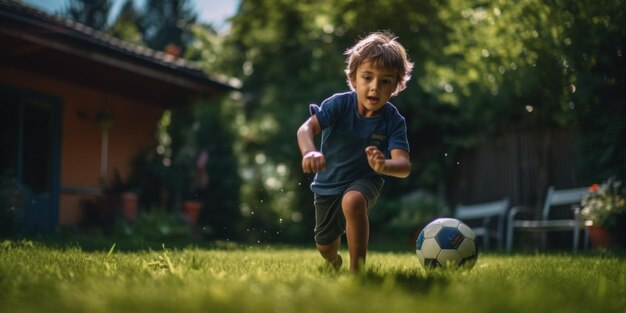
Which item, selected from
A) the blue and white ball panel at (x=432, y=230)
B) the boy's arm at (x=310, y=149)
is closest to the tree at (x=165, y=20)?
the blue and white ball panel at (x=432, y=230)

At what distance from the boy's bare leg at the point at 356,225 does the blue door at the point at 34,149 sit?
593 centimetres

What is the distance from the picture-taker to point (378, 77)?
3.82 m

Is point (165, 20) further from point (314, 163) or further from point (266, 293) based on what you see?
point (266, 293)

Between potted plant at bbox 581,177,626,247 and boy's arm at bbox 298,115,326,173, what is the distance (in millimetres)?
5866

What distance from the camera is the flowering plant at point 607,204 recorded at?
8367 millimetres

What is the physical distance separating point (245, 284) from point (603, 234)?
23.9 feet

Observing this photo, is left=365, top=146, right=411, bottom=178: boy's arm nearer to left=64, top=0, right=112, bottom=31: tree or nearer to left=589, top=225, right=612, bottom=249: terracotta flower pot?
left=589, top=225, right=612, bottom=249: terracotta flower pot

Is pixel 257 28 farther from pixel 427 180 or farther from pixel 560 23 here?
pixel 560 23

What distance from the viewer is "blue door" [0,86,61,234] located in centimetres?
887

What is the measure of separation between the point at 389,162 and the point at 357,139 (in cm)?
75

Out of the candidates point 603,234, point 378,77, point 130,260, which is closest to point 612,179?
point 603,234

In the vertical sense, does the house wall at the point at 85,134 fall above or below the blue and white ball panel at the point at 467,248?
above

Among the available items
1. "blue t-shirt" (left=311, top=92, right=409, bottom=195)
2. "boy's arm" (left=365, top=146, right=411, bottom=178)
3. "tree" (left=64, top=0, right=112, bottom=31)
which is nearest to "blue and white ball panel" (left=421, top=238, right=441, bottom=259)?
"blue t-shirt" (left=311, top=92, right=409, bottom=195)

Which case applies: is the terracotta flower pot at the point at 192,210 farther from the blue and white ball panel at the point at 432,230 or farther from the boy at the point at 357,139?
the boy at the point at 357,139
